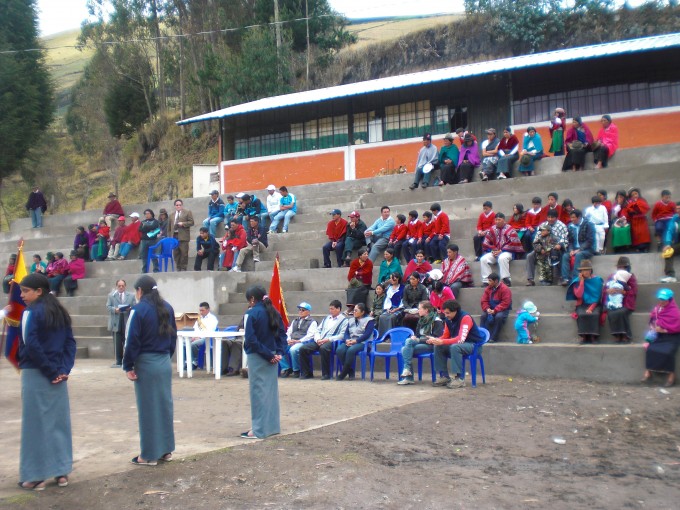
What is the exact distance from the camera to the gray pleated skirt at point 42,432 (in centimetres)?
679

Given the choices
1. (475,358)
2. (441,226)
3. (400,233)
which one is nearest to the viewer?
(475,358)

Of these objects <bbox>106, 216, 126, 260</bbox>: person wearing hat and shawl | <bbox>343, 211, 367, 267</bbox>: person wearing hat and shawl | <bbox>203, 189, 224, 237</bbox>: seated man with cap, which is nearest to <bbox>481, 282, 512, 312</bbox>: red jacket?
<bbox>343, 211, 367, 267</bbox>: person wearing hat and shawl

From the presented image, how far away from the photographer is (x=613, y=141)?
16.9 metres

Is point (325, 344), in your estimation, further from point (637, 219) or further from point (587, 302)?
point (637, 219)

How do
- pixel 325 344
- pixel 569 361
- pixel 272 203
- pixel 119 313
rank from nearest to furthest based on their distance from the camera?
pixel 569 361 < pixel 325 344 < pixel 119 313 < pixel 272 203

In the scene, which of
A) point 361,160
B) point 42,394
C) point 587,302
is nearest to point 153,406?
point 42,394

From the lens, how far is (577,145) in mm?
16984

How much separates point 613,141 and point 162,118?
31.6 meters

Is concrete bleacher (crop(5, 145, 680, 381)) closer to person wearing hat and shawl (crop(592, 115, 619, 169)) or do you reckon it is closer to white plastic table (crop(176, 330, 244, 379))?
person wearing hat and shawl (crop(592, 115, 619, 169))

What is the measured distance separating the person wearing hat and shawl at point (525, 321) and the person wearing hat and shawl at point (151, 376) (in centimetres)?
705

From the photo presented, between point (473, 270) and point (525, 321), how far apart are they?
227 cm

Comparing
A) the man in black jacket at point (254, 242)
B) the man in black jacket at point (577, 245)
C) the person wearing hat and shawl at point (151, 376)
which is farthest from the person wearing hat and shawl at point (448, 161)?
the person wearing hat and shawl at point (151, 376)

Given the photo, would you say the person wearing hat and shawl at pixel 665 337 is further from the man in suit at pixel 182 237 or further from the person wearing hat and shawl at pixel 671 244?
the man in suit at pixel 182 237

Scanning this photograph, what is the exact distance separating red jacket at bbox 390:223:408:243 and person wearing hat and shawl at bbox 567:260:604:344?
416cm
